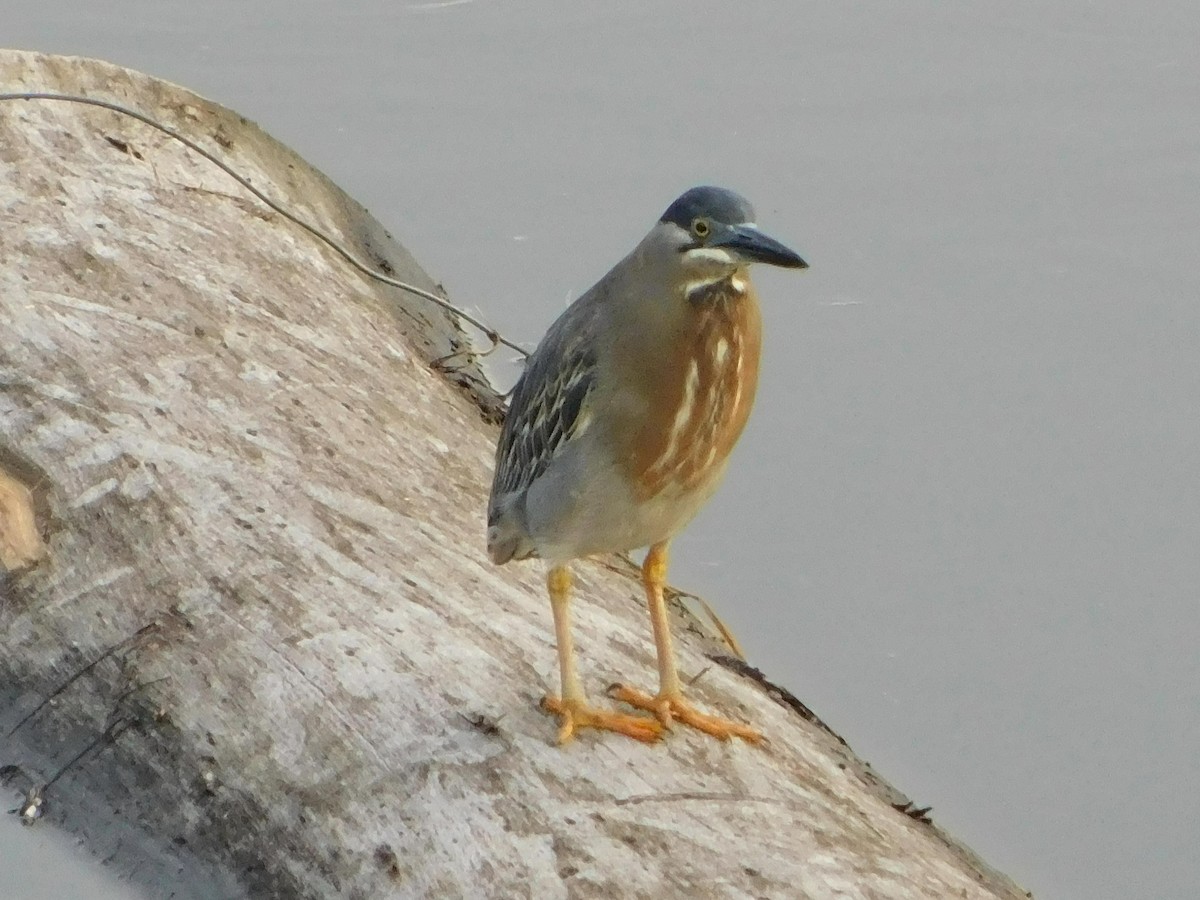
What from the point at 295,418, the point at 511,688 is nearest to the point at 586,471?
the point at 511,688

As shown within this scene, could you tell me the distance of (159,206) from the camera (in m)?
4.45

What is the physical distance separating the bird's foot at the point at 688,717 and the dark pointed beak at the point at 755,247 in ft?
3.23

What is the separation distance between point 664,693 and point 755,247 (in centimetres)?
102

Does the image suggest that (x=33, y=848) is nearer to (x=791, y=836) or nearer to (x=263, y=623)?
(x=263, y=623)

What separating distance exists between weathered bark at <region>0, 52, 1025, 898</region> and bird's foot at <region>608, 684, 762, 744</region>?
1.8 inches

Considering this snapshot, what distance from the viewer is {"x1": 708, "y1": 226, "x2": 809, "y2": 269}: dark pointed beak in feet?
9.57

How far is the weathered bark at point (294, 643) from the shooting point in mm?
2922

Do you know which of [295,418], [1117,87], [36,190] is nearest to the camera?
[295,418]

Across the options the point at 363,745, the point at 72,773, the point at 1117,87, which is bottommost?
the point at 72,773

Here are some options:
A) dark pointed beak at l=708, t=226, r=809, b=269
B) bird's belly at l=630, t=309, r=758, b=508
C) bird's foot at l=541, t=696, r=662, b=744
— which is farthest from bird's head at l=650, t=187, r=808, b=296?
bird's foot at l=541, t=696, r=662, b=744

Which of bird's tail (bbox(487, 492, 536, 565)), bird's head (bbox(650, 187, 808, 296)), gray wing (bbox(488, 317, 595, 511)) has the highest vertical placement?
bird's head (bbox(650, 187, 808, 296))

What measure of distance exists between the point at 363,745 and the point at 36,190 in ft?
6.77

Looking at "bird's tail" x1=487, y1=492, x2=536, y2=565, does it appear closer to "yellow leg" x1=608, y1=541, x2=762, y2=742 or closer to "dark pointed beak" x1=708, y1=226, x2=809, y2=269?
"yellow leg" x1=608, y1=541, x2=762, y2=742

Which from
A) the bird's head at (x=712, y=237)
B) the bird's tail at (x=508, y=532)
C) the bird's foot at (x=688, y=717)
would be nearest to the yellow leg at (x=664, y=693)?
the bird's foot at (x=688, y=717)
